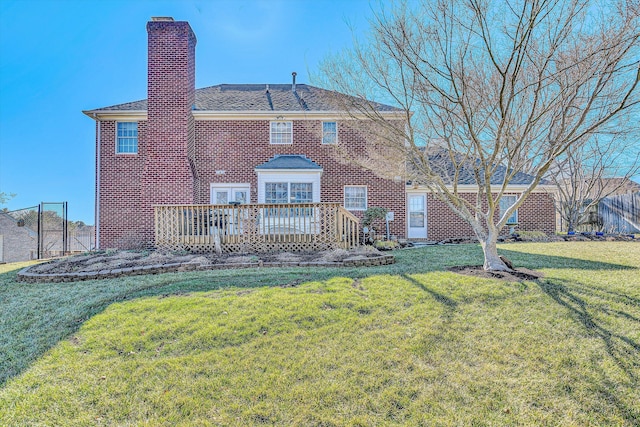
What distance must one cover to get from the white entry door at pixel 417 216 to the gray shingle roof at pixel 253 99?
167 inches

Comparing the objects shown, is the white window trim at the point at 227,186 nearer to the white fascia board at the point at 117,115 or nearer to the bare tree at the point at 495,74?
the white fascia board at the point at 117,115

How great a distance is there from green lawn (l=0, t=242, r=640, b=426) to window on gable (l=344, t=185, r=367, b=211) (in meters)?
8.53

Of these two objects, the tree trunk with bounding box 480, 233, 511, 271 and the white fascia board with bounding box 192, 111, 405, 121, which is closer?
the tree trunk with bounding box 480, 233, 511, 271

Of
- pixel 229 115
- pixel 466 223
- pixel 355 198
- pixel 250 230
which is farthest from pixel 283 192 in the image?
pixel 466 223

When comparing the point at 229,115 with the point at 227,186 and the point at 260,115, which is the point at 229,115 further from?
the point at 227,186

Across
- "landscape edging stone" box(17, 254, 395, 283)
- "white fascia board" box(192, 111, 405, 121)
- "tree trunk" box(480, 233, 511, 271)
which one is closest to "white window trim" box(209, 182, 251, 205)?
"white fascia board" box(192, 111, 405, 121)

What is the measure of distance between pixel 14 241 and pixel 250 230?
17.8m

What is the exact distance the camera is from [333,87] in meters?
6.38

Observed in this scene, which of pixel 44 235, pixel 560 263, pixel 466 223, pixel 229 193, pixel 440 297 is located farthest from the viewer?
pixel 44 235

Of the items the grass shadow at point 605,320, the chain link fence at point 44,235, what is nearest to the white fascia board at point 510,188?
the grass shadow at point 605,320

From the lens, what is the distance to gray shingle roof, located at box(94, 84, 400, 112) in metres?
13.4

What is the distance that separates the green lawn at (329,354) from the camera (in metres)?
2.61

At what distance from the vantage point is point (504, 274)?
547cm

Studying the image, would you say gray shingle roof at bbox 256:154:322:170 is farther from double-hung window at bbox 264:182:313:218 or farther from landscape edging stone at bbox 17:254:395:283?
A: landscape edging stone at bbox 17:254:395:283
